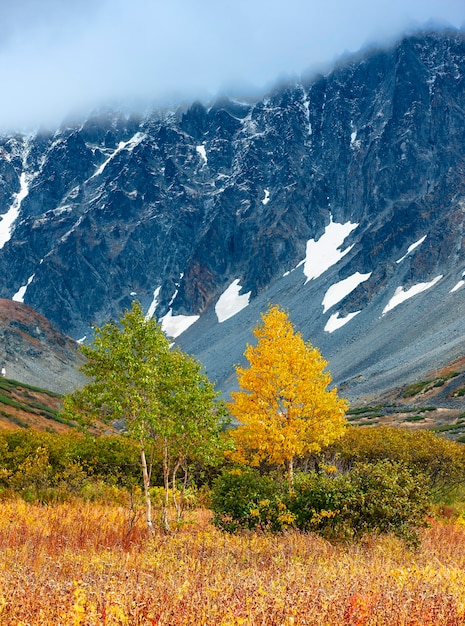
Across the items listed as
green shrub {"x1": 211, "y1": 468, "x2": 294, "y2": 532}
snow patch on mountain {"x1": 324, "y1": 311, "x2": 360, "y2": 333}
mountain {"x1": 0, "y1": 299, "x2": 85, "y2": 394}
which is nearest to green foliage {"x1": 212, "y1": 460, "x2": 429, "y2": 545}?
green shrub {"x1": 211, "y1": 468, "x2": 294, "y2": 532}

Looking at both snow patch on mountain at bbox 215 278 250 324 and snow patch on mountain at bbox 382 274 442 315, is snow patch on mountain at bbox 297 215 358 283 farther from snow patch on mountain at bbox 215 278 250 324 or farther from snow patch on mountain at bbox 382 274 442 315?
snow patch on mountain at bbox 382 274 442 315

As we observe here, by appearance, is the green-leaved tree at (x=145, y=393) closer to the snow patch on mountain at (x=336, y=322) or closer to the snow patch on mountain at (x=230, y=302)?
the snow patch on mountain at (x=336, y=322)

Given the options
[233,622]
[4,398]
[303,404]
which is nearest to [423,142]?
[4,398]

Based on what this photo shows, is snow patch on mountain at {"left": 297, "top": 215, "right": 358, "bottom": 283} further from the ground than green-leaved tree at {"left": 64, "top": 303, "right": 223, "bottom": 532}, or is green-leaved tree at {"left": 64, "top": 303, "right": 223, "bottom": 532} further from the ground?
snow patch on mountain at {"left": 297, "top": 215, "right": 358, "bottom": 283}

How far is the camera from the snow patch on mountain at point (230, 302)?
176 m

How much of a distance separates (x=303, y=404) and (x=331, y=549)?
693 cm

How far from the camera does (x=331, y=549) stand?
912cm

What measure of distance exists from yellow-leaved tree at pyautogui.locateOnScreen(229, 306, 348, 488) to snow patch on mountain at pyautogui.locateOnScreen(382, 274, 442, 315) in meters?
101

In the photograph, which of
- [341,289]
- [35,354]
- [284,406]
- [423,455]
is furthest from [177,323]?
[284,406]

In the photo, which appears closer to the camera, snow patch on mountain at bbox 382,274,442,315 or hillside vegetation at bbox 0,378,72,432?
hillside vegetation at bbox 0,378,72,432

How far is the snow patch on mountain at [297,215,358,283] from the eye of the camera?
163625 millimetres

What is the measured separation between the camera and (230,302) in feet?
608

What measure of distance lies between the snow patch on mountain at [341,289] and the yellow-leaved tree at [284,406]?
114217 mm

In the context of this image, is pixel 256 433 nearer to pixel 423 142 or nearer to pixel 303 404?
pixel 303 404
